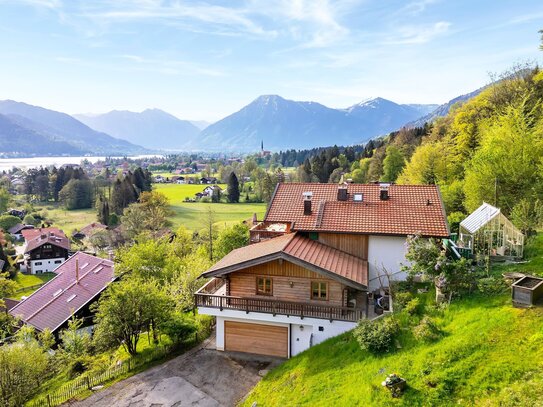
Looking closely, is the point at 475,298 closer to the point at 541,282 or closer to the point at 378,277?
the point at 541,282

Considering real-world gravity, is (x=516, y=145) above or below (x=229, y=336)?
above

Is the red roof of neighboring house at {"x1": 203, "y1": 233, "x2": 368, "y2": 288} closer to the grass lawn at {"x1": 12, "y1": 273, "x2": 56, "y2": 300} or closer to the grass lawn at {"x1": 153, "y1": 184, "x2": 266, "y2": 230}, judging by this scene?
the grass lawn at {"x1": 153, "y1": 184, "x2": 266, "y2": 230}

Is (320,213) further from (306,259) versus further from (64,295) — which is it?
(64,295)

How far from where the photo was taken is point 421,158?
163ft

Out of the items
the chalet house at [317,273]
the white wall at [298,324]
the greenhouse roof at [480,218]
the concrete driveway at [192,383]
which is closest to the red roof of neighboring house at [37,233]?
the chalet house at [317,273]

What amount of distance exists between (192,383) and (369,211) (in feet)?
46.2

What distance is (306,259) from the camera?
62.6 feet

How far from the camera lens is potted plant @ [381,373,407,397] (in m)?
12.5

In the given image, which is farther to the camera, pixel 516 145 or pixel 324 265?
pixel 516 145

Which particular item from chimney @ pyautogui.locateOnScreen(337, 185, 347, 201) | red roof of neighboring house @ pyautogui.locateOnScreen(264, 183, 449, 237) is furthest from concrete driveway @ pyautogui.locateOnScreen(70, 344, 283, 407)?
chimney @ pyautogui.locateOnScreen(337, 185, 347, 201)

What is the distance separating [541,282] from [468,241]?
32.0ft

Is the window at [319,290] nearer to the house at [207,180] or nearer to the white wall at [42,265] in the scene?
the white wall at [42,265]

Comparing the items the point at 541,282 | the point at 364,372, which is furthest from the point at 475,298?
the point at 364,372

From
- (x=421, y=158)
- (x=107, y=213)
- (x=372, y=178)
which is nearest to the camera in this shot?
(x=421, y=158)
